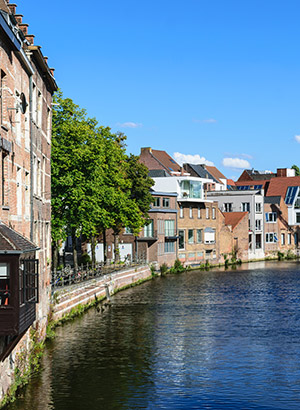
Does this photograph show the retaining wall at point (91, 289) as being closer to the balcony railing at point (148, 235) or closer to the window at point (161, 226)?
the balcony railing at point (148, 235)

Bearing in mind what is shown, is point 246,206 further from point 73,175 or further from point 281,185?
point 73,175

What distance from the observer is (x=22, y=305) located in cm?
1973

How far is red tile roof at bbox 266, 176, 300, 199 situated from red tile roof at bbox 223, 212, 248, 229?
23.0m

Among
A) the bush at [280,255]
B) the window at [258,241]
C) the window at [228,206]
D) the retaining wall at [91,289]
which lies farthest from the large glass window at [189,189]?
the bush at [280,255]

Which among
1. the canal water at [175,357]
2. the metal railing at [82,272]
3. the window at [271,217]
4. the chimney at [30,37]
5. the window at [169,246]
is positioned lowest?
the canal water at [175,357]

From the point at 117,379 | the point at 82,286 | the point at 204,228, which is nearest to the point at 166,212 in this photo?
the point at 204,228

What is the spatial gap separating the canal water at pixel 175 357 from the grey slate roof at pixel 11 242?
5820 mm

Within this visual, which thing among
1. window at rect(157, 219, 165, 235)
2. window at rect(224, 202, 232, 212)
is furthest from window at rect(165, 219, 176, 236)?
window at rect(224, 202, 232, 212)

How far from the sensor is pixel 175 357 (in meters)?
30.1

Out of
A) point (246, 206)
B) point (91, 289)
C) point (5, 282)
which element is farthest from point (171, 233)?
point (5, 282)

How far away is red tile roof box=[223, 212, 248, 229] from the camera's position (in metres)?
94.3

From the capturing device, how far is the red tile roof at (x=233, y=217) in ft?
310

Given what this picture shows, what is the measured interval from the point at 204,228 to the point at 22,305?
68.0 m

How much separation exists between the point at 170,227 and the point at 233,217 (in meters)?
19.4
